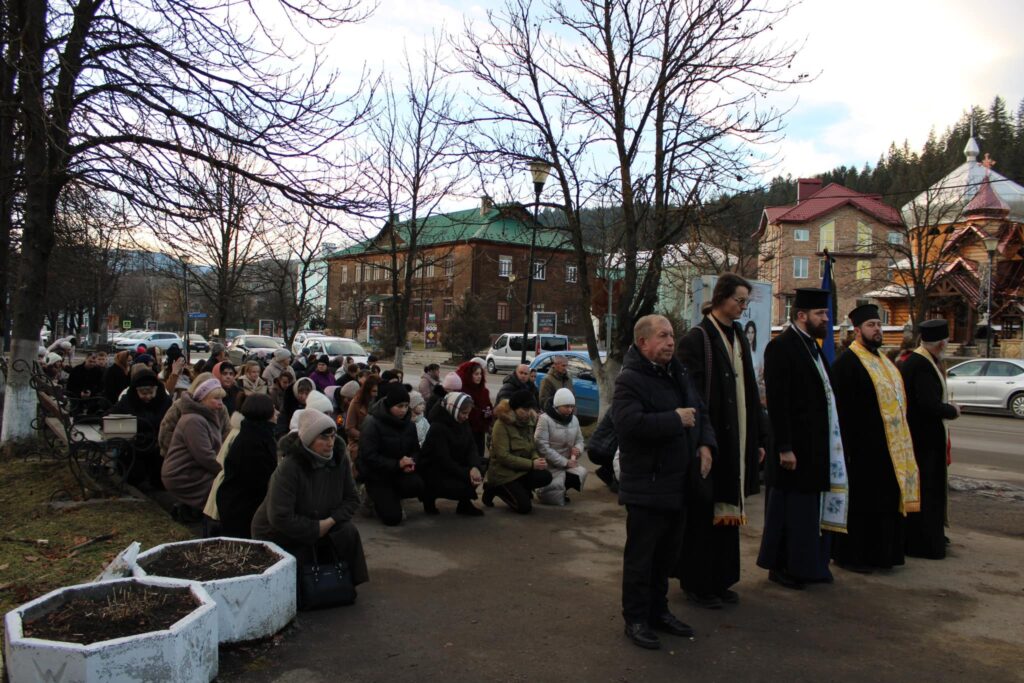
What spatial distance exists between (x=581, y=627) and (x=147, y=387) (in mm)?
6110

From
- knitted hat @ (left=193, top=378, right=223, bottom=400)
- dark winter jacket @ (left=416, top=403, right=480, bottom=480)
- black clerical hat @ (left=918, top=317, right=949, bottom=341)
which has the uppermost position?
black clerical hat @ (left=918, top=317, right=949, bottom=341)

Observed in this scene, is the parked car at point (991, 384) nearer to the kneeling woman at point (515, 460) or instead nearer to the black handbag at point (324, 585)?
the kneeling woman at point (515, 460)

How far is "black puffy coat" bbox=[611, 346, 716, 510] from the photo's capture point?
444cm

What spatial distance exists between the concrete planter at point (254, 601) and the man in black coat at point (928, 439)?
5.04 metres

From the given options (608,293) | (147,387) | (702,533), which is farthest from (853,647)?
(608,293)

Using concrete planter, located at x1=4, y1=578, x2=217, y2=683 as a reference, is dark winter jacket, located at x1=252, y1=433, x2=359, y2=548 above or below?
above

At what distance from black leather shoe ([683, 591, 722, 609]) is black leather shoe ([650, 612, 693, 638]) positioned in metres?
0.50

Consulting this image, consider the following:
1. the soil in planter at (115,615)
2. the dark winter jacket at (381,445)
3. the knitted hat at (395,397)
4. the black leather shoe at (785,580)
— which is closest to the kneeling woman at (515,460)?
the dark winter jacket at (381,445)

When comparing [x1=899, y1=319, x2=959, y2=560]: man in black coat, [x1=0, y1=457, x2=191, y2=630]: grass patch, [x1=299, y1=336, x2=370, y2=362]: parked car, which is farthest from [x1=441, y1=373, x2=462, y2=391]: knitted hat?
[x1=299, y1=336, x2=370, y2=362]: parked car

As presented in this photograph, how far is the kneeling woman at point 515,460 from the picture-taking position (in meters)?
8.16

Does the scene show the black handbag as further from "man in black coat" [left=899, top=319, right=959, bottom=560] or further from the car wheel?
the car wheel

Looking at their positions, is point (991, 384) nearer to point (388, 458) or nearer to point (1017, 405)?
point (1017, 405)

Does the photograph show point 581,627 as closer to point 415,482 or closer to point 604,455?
point 415,482

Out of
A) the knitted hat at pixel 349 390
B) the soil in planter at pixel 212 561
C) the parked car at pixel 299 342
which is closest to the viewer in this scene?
the soil in planter at pixel 212 561
